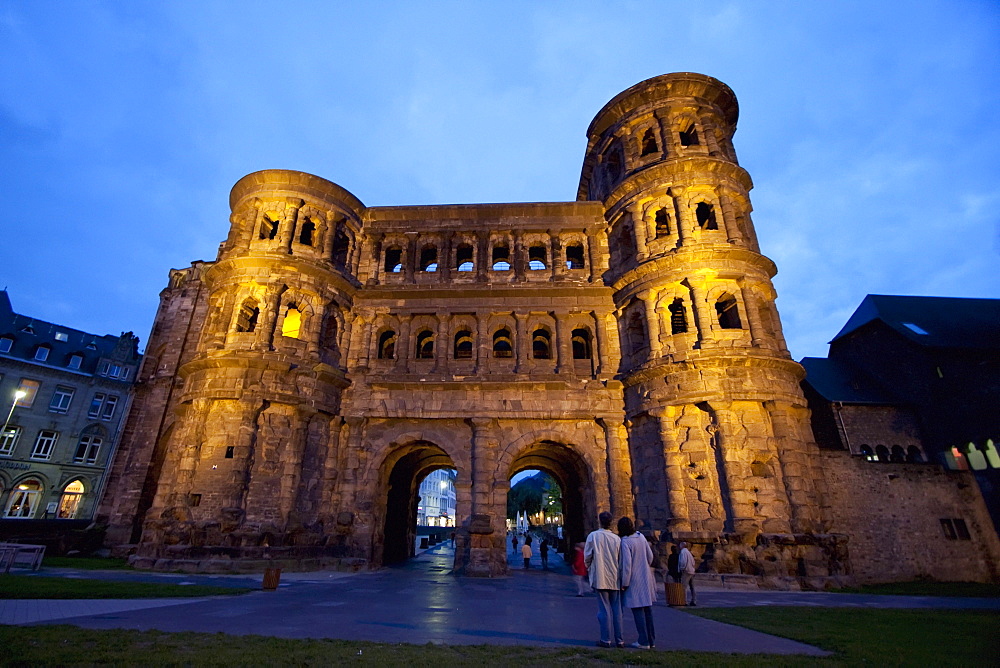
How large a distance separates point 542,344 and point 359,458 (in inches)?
411

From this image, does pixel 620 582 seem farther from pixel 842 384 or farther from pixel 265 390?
pixel 842 384

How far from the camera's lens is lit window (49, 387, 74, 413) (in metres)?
35.7

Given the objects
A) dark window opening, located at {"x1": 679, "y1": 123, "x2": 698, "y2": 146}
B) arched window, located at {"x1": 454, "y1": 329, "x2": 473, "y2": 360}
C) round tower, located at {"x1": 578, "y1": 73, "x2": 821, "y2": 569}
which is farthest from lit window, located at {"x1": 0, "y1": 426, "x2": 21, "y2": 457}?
dark window opening, located at {"x1": 679, "y1": 123, "x2": 698, "y2": 146}

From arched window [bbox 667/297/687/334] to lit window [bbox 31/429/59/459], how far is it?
4585 cm

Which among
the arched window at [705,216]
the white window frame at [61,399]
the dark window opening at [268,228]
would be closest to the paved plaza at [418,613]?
the dark window opening at [268,228]

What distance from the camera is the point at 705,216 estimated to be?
21156 millimetres

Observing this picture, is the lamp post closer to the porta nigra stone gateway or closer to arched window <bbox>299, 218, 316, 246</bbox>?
the porta nigra stone gateway

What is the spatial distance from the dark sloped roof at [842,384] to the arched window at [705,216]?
10.8 m

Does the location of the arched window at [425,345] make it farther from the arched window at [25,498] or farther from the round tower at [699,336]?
the arched window at [25,498]

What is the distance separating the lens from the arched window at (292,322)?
20.0m

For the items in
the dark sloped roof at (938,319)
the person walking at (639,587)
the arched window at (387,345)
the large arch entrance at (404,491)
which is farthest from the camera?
the dark sloped roof at (938,319)

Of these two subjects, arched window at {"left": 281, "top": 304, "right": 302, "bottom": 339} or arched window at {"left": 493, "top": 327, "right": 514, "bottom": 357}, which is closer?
arched window at {"left": 281, "top": 304, "right": 302, "bottom": 339}

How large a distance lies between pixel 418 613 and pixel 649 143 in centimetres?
2268

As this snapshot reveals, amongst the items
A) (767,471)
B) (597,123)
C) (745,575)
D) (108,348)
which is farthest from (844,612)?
(108,348)
